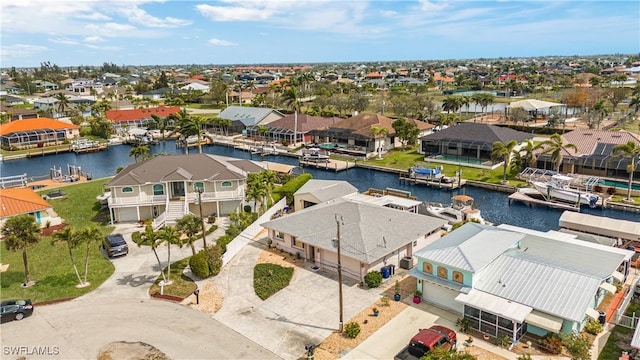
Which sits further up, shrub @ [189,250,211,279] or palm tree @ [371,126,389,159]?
palm tree @ [371,126,389,159]

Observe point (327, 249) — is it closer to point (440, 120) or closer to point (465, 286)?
point (465, 286)

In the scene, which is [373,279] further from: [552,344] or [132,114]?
[132,114]

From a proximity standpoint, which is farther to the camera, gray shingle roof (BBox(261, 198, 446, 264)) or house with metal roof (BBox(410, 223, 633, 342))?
gray shingle roof (BBox(261, 198, 446, 264))

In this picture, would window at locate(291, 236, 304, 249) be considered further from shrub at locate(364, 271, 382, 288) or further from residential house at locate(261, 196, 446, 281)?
shrub at locate(364, 271, 382, 288)

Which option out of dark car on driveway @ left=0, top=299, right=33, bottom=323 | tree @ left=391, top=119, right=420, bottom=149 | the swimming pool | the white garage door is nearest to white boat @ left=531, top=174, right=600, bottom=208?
the swimming pool

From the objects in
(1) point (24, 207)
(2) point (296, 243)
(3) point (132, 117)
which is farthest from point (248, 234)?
(3) point (132, 117)
